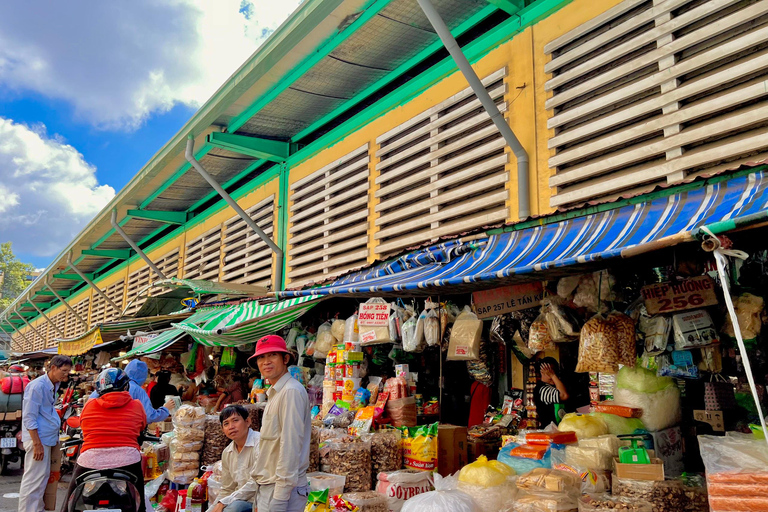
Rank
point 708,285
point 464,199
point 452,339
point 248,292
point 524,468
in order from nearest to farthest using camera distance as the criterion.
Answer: point 708,285
point 524,468
point 452,339
point 464,199
point 248,292

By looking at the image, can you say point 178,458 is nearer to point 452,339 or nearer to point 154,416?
point 154,416

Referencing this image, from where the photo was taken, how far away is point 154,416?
6.04 meters

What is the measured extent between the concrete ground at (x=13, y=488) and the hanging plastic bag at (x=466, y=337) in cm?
636

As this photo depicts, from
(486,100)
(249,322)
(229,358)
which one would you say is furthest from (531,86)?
(229,358)

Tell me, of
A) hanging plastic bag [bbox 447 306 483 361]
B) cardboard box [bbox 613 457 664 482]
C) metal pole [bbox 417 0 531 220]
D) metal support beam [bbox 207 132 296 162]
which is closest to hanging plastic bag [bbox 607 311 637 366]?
cardboard box [bbox 613 457 664 482]

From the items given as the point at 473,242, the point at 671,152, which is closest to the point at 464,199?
the point at 473,242

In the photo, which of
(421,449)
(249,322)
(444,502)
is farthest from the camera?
(249,322)

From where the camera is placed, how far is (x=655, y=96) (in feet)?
18.3

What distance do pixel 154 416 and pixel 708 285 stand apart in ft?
16.8

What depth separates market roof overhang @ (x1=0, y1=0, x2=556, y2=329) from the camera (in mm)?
7355

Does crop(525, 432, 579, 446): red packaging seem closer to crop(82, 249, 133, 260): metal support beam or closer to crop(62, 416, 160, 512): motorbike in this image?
crop(62, 416, 160, 512): motorbike

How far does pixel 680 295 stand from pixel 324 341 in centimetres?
459

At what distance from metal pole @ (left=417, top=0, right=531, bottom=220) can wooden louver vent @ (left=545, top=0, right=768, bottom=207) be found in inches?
13.5

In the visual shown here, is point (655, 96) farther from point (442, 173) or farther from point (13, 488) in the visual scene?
point (13, 488)
